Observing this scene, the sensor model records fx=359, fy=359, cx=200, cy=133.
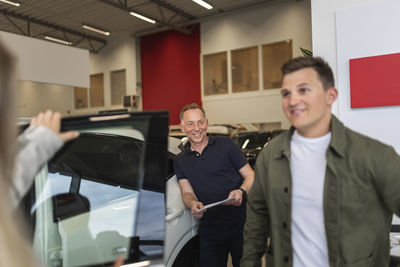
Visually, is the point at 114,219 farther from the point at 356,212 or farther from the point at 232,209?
the point at 232,209

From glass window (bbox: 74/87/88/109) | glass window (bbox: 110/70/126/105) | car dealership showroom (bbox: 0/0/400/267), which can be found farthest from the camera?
glass window (bbox: 74/87/88/109)

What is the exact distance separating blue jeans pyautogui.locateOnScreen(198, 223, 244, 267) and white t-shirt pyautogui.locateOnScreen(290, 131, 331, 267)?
1063 millimetres

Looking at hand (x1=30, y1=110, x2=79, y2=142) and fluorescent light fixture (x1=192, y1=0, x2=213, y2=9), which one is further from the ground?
fluorescent light fixture (x1=192, y1=0, x2=213, y2=9)

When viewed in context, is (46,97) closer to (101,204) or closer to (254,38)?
(254,38)

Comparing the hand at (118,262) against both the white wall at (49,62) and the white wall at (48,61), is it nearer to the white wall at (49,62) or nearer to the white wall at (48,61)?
the white wall at (49,62)

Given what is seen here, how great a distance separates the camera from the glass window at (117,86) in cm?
1534

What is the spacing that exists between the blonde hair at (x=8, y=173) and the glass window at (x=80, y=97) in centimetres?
1689

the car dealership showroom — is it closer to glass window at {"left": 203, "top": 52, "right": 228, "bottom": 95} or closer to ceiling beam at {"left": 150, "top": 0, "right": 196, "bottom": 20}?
ceiling beam at {"left": 150, "top": 0, "right": 196, "bottom": 20}

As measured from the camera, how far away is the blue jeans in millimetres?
2475

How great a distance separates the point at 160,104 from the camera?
46.2 feet

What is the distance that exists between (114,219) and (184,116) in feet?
5.00

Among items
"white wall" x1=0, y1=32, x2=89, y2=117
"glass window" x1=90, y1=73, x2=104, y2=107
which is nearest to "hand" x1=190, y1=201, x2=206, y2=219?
"white wall" x1=0, y1=32, x2=89, y2=117


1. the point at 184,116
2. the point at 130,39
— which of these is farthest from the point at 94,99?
the point at 184,116

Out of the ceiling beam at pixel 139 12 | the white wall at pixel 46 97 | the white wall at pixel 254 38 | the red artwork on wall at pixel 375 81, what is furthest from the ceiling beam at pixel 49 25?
the red artwork on wall at pixel 375 81
